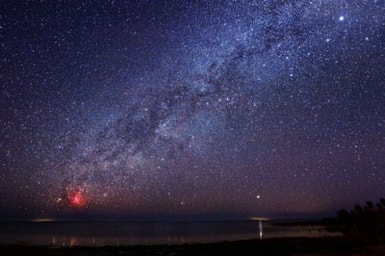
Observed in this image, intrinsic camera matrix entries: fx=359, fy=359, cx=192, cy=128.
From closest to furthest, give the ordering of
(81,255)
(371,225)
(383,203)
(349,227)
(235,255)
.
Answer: (235,255), (81,255), (371,225), (349,227), (383,203)

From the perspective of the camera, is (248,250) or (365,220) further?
(365,220)

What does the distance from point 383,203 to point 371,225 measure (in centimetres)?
2234

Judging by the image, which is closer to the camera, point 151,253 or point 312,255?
point 312,255

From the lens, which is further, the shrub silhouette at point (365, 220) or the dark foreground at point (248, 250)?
the shrub silhouette at point (365, 220)

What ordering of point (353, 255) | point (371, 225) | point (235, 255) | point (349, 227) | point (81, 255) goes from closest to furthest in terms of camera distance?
point (353, 255), point (235, 255), point (81, 255), point (371, 225), point (349, 227)

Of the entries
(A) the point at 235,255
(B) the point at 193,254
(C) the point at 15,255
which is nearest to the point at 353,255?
(A) the point at 235,255

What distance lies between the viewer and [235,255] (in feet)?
113

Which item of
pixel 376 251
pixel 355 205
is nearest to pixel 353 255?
pixel 376 251

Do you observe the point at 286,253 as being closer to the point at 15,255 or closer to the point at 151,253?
the point at 151,253

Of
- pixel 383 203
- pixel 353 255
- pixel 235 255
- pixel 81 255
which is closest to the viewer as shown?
pixel 353 255

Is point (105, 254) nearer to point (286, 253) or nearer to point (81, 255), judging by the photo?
point (81, 255)

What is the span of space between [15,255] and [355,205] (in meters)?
67.1

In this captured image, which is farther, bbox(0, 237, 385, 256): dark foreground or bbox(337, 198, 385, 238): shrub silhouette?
bbox(337, 198, 385, 238): shrub silhouette

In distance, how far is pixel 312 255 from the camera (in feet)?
100
